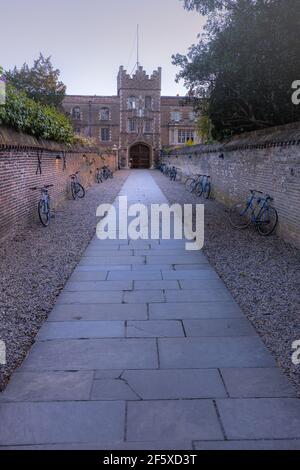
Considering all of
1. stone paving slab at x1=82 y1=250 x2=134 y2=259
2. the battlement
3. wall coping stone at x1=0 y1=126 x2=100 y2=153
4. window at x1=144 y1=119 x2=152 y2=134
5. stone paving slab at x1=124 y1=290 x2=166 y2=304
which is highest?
the battlement

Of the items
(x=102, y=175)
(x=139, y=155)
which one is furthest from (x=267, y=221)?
(x=139, y=155)

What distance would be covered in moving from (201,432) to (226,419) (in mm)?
239

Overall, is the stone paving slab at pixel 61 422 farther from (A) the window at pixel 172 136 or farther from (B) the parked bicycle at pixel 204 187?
(A) the window at pixel 172 136

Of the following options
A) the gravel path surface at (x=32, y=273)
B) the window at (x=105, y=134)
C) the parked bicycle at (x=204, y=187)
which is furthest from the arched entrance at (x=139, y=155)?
the gravel path surface at (x=32, y=273)

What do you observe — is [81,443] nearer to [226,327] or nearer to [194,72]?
[226,327]

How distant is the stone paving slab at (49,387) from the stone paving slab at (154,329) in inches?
34.0

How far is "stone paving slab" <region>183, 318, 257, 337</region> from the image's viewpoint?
427 cm

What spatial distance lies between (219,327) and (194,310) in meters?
0.54

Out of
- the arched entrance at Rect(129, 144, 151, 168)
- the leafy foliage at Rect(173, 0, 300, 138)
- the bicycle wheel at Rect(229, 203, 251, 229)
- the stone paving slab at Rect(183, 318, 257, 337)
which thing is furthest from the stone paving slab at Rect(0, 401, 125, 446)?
the arched entrance at Rect(129, 144, 151, 168)

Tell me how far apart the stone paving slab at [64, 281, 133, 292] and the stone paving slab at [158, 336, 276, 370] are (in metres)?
1.72

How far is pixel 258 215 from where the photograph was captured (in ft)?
30.3

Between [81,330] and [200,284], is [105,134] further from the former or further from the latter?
[81,330]

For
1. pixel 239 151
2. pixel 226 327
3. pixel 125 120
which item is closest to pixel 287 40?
pixel 239 151

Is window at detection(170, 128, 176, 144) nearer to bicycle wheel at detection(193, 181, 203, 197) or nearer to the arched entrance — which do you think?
the arched entrance
